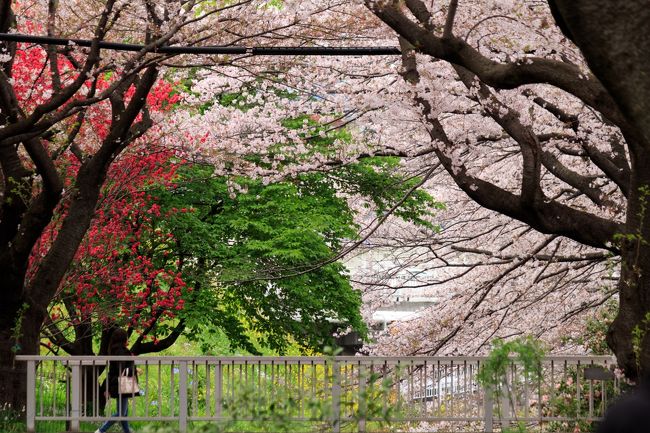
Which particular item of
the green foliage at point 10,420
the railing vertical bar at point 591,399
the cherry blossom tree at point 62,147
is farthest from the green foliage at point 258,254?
the railing vertical bar at point 591,399

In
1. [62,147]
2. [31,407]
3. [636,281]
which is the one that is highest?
[62,147]

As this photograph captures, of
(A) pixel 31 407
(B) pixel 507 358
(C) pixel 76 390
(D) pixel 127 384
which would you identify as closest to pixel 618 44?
(B) pixel 507 358

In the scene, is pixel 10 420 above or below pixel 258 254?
below

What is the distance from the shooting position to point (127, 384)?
12711 mm

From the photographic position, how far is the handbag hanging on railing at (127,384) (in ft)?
41.5

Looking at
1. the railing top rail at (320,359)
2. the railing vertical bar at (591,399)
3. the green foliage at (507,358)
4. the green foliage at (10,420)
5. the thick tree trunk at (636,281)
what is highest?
the thick tree trunk at (636,281)

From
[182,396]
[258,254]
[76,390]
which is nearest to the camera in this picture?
[182,396]

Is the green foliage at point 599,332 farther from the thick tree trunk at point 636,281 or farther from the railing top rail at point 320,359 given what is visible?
the thick tree trunk at point 636,281

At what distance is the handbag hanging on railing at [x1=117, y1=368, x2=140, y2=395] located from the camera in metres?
12.7

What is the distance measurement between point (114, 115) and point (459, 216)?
7.48m

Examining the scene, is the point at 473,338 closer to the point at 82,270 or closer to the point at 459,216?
the point at 459,216

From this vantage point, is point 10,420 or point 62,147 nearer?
point 10,420

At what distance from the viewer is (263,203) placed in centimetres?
2255

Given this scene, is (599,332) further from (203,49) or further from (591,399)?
(203,49)
